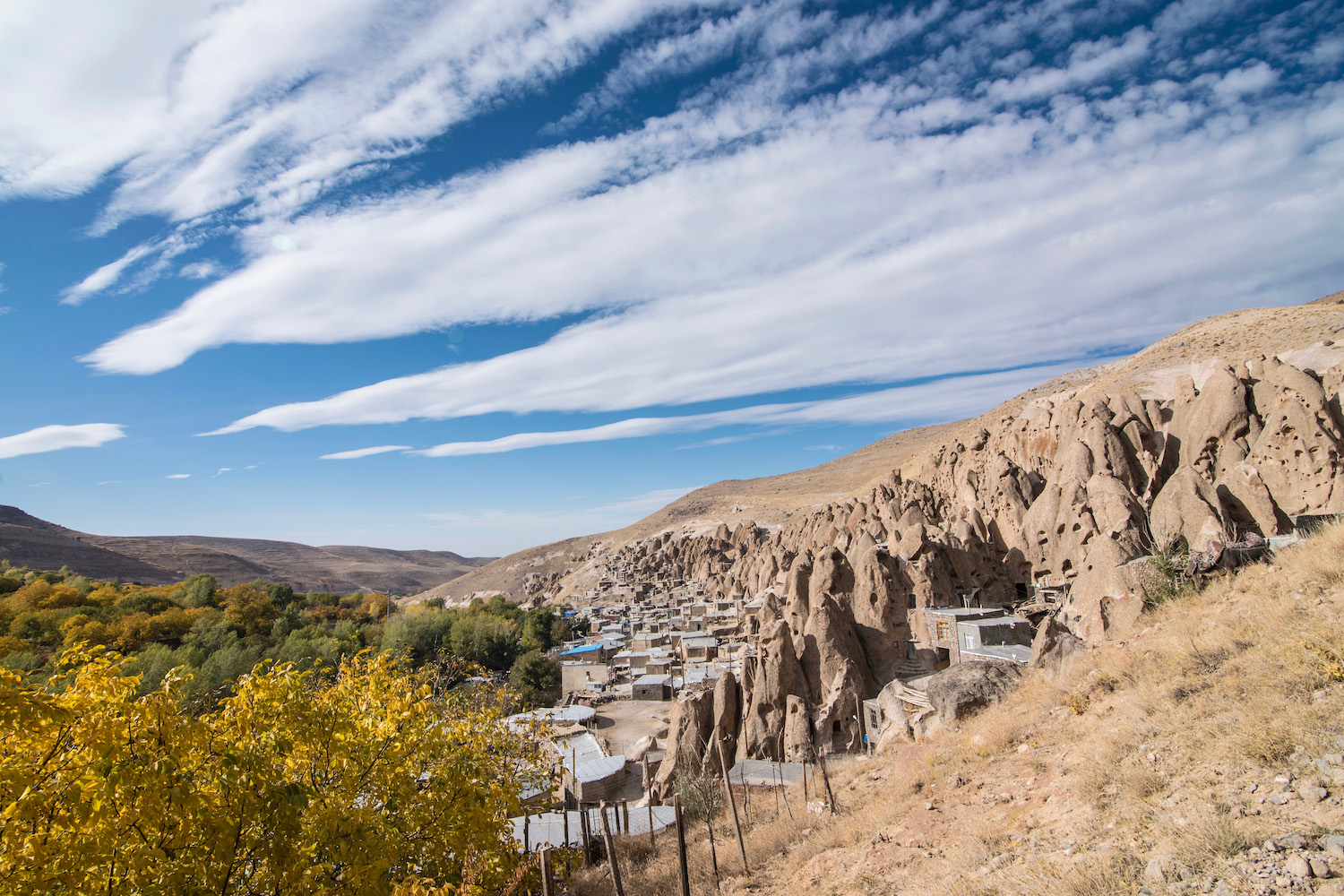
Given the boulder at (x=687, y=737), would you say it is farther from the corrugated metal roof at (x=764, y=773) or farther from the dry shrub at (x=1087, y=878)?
the dry shrub at (x=1087, y=878)

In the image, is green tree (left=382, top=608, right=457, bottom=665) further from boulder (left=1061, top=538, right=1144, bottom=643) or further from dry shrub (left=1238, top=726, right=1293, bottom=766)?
dry shrub (left=1238, top=726, right=1293, bottom=766)

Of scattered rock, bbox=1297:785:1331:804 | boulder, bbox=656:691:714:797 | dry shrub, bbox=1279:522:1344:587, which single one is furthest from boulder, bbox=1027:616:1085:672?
boulder, bbox=656:691:714:797

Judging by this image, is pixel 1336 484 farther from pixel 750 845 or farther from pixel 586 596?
pixel 586 596

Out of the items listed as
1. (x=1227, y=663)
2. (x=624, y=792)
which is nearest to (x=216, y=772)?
(x=1227, y=663)

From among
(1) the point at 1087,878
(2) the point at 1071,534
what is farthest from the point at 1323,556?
(2) the point at 1071,534

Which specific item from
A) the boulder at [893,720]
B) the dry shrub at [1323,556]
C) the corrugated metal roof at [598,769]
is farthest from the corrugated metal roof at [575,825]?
the dry shrub at [1323,556]

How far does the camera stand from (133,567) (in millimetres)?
119312

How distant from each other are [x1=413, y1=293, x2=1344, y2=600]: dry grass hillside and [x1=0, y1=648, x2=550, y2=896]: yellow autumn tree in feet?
177

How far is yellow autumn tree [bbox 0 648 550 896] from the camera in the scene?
4922 millimetres

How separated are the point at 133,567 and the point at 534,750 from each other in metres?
149

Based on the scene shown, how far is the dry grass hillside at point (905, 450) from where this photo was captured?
197 ft

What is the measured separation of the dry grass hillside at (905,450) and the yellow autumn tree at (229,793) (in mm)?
53985

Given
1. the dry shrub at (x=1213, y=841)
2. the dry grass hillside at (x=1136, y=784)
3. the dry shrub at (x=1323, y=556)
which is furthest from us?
the dry shrub at (x=1323, y=556)

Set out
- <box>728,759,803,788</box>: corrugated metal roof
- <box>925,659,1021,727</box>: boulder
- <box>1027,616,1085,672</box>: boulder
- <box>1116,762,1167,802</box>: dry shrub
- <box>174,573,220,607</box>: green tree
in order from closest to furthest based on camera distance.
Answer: <box>1116,762,1167,802</box>: dry shrub → <box>1027,616,1085,672</box>: boulder → <box>925,659,1021,727</box>: boulder → <box>728,759,803,788</box>: corrugated metal roof → <box>174,573,220,607</box>: green tree
